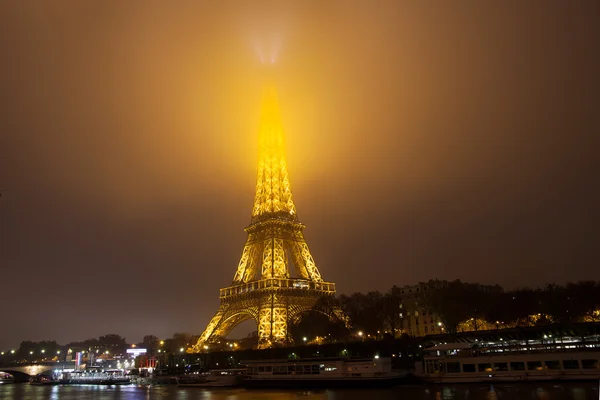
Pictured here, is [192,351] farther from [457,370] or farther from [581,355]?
[581,355]

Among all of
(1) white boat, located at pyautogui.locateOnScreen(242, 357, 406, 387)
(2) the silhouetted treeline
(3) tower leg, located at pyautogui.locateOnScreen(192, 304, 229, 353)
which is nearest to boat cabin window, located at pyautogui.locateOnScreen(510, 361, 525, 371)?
(1) white boat, located at pyautogui.locateOnScreen(242, 357, 406, 387)

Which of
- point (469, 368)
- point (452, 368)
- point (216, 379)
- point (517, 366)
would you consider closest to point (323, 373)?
point (452, 368)

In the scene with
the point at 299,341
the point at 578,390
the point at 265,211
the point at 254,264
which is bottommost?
the point at 578,390

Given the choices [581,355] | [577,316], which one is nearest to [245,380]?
[581,355]

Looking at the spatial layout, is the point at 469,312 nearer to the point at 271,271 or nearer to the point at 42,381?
the point at 271,271

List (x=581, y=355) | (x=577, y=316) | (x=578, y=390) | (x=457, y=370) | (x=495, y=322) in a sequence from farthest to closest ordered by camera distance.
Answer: (x=495, y=322)
(x=577, y=316)
(x=457, y=370)
(x=581, y=355)
(x=578, y=390)

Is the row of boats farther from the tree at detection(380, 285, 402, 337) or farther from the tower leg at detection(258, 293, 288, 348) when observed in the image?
the tree at detection(380, 285, 402, 337)

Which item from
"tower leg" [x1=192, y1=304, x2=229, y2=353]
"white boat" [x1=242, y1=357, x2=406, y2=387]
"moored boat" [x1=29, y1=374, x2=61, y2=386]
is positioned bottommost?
"moored boat" [x1=29, y1=374, x2=61, y2=386]
